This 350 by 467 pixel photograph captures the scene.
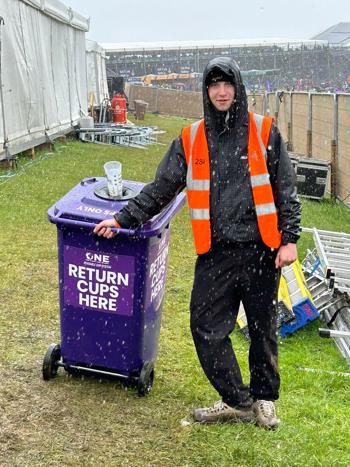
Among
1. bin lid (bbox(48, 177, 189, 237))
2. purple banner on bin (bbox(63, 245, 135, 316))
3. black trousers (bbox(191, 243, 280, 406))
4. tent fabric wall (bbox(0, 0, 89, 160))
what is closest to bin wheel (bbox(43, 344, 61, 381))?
purple banner on bin (bbox(63, 245, 135, 316))

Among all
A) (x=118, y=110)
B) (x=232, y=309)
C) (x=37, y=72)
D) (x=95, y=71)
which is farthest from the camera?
(x=95, y=71)

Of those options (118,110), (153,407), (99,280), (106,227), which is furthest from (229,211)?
(118,110)

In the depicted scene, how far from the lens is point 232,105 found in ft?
9.98

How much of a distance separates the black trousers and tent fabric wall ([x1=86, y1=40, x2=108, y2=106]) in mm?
23662

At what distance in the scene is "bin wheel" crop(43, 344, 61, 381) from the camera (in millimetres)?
3771

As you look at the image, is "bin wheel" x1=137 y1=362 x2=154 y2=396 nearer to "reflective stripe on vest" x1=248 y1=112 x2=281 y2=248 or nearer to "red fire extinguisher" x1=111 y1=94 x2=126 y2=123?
"reflective stripe on vest" x1=248 y1=112 x2=281 y2=248

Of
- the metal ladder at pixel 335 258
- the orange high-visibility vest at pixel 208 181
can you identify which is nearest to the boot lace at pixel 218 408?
the orange high-visibility vest at pixel 208 181

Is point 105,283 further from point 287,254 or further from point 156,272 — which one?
point 287,254

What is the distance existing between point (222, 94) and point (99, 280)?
4.21 ft

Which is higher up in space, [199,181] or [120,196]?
[199,181]

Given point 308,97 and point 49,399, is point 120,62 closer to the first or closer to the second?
point 308,97

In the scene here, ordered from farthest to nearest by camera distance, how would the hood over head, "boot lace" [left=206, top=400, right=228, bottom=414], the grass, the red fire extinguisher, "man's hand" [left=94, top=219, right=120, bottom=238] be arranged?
the red fire extinguisher
"boot lace" [left=206, top=400, right=228, bottom=414]
"man's hand" [left=94, top=219, right=120, bottom=238]
the grass
the hood over head

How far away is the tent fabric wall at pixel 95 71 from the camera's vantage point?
2614cm

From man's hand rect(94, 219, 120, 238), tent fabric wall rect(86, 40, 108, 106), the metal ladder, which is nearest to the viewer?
man's hand rect(94, 219, 120, 238)
